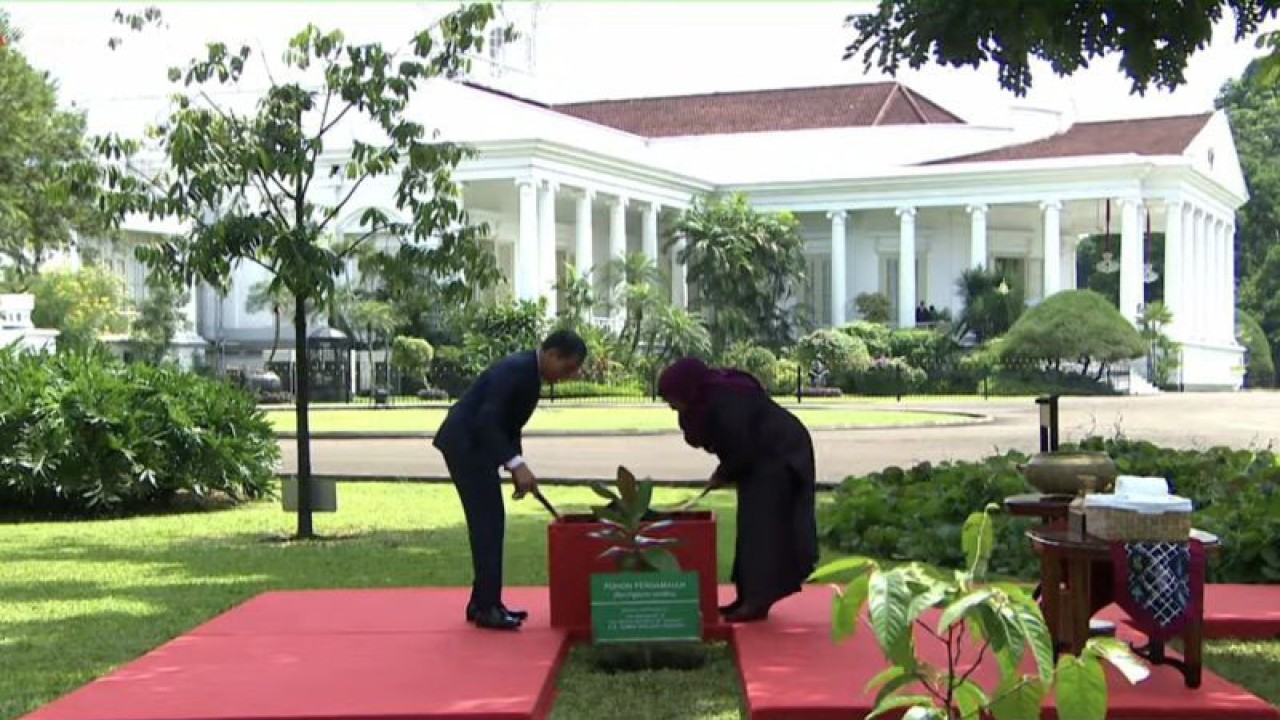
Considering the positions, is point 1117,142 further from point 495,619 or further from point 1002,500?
point 495,619

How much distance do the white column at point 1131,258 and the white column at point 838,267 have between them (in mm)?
10618

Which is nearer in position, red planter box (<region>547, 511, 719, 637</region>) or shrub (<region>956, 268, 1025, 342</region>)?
red planter box (<region>547, 511, 719, 637</region>)

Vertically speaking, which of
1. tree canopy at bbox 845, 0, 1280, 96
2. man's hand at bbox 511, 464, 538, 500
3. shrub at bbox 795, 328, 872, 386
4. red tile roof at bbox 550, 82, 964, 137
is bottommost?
man's hand at bbox 511, 464, 538, 500

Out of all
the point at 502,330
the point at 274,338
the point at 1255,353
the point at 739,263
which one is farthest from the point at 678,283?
the point at 1255,353

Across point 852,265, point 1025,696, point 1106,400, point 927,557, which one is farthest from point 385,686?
point 852,265

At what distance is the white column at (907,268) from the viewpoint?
59750 millimetres

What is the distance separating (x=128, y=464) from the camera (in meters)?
14.3

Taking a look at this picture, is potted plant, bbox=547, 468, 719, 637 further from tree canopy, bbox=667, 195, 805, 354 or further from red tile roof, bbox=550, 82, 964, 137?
red tile roof, bbox=550, 82, 964, 137

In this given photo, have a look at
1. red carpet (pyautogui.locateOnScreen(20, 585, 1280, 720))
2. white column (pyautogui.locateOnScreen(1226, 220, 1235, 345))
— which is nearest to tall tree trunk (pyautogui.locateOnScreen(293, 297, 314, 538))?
red carpet (pyautogui.locateOnScreen(20, 585, 1280, 720))

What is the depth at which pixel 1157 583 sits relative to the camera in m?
6.03

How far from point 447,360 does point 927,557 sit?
3814cm

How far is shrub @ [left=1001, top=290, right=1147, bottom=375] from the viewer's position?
153 feet

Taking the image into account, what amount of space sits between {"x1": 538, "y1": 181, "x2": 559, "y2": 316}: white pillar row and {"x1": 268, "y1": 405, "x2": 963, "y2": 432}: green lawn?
1325 cm

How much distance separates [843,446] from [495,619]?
16150mm
